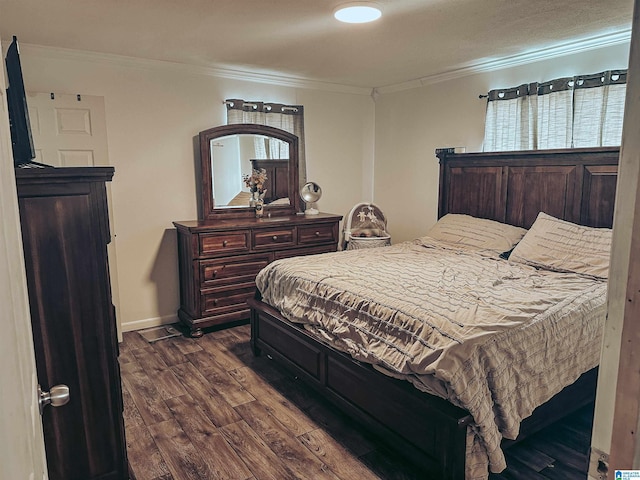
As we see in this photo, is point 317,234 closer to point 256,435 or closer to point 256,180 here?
point 256,180

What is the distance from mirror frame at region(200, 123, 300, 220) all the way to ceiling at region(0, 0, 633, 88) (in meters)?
0.58

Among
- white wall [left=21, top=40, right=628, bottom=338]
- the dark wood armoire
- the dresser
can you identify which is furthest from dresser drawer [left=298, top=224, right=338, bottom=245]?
the dark wood armoire

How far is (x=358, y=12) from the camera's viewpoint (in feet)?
8.66

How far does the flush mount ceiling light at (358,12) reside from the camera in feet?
8.39

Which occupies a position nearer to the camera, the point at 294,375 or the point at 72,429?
the point at 72,429

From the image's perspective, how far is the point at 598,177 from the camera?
324 centimetres

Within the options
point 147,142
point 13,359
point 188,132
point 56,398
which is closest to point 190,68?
point 188,132

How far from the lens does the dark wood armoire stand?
161 centimetres

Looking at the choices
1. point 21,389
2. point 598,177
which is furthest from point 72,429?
point 598,177

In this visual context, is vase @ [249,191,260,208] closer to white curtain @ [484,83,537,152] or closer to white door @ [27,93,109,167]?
white door @ [27,93,109,167]

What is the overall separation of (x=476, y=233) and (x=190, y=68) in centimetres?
293

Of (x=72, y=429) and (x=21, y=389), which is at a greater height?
(x=21, y=389)

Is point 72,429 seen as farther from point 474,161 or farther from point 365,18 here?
point 474,161

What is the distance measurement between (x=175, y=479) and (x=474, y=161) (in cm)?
345
